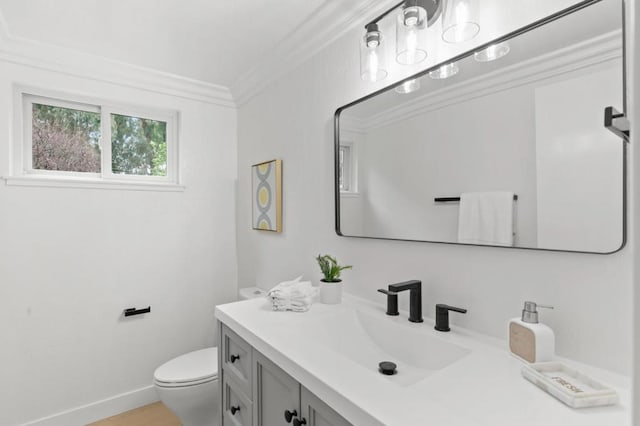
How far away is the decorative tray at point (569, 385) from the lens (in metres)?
0.68

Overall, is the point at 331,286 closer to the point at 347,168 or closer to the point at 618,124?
the point at 347,168

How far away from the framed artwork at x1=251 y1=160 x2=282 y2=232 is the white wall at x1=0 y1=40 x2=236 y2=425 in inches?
16.0

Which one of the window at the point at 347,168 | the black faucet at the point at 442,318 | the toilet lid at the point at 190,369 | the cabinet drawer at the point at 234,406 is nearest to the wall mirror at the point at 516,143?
the window at the point at 347,168

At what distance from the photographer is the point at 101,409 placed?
2105 millimetres

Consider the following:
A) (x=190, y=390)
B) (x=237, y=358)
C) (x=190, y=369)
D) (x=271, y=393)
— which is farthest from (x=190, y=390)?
(x=271, y=393)

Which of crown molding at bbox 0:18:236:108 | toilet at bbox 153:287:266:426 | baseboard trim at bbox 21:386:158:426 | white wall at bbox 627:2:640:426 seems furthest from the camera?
baseboard trim at bbox 21:386:158:426

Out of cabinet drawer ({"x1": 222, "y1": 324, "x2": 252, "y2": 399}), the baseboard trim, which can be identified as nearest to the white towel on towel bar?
cabinet drawer ({"x1": 222, "y1": 324, "x2": 252, "y2": 399})

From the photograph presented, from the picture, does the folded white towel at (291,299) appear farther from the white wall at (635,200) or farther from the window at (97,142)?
the window at (97,142)

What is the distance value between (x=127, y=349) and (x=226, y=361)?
1213 mm

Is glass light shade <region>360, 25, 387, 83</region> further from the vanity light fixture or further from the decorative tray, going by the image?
the decorative tray

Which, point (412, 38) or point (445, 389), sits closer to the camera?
point (445, 389)

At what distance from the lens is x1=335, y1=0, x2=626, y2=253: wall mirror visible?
2.68ft

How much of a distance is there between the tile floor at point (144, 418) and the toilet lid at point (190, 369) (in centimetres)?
46

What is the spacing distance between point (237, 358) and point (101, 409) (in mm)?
1468
